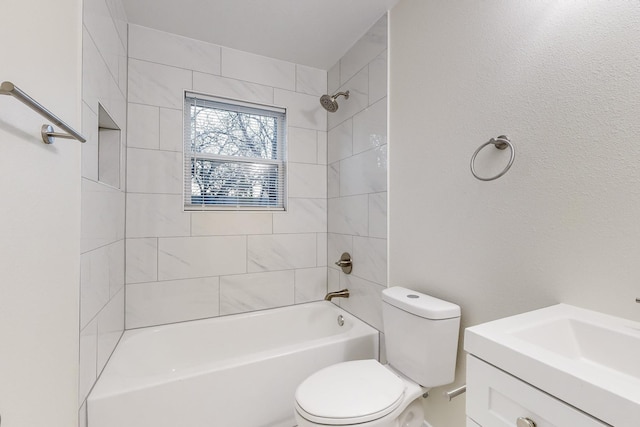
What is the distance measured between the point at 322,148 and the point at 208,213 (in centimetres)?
109

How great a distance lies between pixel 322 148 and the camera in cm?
248

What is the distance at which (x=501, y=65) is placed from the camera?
1.16 m

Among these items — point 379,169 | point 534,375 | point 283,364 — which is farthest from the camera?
point 379,169

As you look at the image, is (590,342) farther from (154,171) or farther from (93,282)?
(154,171)

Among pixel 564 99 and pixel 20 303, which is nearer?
pixel 20 303

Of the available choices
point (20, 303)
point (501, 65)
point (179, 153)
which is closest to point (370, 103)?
point (501, 65)

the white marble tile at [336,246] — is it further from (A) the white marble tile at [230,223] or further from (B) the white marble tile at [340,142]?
(B) the white marble tile at [340,142]

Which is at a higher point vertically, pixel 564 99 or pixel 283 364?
pixel 564 99

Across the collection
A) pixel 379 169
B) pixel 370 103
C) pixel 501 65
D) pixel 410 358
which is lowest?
pixel 410 358

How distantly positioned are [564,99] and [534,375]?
0.89 m

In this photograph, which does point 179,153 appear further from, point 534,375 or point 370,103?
point 534,375

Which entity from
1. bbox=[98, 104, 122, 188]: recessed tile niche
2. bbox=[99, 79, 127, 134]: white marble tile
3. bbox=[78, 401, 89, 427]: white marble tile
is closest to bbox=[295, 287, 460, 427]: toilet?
bbox=[78, 401, 89, 427]: white marble tile

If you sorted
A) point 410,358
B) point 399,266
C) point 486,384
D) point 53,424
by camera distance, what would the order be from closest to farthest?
point 486,384, point 53,424, point 410,358, point 399,266

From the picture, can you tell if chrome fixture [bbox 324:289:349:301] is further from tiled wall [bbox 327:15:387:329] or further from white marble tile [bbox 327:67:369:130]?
white marble tile [bbox 327:67:369:130]
